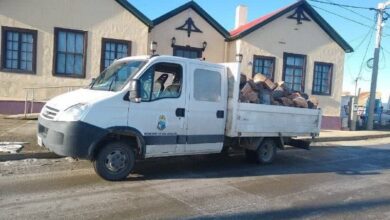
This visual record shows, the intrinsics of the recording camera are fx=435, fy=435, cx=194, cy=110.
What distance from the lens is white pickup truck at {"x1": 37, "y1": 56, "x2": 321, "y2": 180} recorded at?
23.5 ft

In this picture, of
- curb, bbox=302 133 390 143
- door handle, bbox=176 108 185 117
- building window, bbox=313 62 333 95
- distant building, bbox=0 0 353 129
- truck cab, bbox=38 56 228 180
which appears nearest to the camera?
truck cab, bbox=38 56 228 180

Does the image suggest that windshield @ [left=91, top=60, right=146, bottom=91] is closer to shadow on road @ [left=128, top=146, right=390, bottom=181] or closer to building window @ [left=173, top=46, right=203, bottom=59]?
shadow on road @ [left=128, top=146, right=390, bottom=181]

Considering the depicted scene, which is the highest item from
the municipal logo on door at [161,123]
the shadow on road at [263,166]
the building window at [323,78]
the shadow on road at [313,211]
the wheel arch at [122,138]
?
the building window at [323,78]

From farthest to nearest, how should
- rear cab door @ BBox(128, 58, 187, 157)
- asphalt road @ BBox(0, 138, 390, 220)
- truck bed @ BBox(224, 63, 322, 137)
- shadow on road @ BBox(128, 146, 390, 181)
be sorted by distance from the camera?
truck bed @ BBox(224, 63, 322, 137)
shadow on road @ BBox(128, 146, 390, 181)
rear cab door @ BBox(128, 58, 187, 157)
asphalt road @ BBox(0, 138, 390, 220)

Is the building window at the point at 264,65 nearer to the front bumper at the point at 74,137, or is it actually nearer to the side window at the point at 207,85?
the side window at the point at 207,85

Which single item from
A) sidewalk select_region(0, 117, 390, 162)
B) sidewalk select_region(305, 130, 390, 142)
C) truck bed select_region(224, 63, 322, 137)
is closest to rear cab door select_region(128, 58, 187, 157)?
truck bed select_region(224, 63, 322, 137)

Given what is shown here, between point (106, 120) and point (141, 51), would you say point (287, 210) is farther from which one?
point (141, 51)

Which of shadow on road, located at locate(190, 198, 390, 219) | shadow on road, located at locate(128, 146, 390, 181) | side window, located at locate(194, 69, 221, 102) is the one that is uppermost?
side window, located at locate(194, 69, 221, 102)

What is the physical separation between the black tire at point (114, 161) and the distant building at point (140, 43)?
9.91m

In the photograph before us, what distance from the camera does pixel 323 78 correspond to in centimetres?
2167

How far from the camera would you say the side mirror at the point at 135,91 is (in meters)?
7.40

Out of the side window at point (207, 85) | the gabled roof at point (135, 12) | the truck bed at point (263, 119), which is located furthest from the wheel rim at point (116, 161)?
the gabled roof at point (135, 12)

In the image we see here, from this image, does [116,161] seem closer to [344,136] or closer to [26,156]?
[26,156]

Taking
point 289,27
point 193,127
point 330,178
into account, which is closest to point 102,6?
point 289,27
